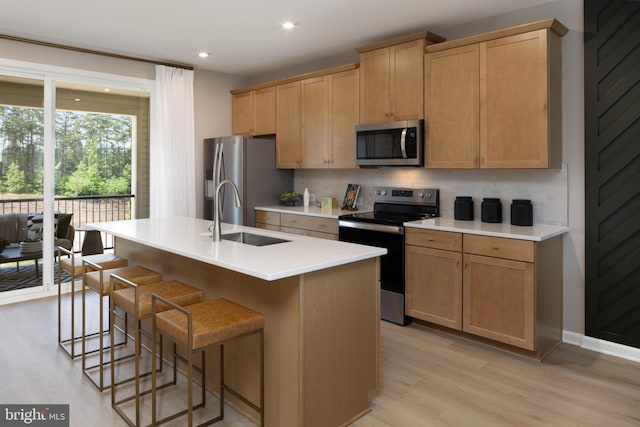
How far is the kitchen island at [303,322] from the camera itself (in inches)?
81.8

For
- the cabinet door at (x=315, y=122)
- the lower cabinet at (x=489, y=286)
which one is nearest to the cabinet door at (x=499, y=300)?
the lower cabinet at (x=489, y=286)

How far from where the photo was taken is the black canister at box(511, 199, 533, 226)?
3422 millimetres

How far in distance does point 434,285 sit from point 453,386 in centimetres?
97

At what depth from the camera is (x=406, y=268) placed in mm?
3727

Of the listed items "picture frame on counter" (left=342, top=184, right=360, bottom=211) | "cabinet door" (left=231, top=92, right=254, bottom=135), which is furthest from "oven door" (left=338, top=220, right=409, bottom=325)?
"cabinet door" (left=231, top=92, right=254, bottom=135)

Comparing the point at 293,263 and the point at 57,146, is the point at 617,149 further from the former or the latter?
the point at 57,146

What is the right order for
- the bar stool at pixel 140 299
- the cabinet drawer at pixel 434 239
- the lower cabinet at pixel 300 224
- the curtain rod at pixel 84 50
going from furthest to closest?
the lower cabinet at pixel 300 224 → the curtain rod at pixel 84 50 → the cabinet drawer at pixel 434 239 → the bar stool at pixel 140 299

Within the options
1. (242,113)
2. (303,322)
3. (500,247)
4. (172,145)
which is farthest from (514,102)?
(172,145)

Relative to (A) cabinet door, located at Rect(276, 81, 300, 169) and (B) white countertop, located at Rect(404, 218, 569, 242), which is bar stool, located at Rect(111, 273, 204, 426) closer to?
(B) white countertop, located at Rect(404, 218, 569, 242)

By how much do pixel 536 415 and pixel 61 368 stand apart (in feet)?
9.68

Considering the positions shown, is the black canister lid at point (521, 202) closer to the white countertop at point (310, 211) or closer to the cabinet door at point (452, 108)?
the cabinet door at point (452, 108)

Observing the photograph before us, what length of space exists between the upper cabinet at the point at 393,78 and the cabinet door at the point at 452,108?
11 centimetres

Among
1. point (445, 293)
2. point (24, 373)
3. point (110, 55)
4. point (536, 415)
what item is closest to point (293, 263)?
point (536, 415)

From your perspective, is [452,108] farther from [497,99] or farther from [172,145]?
[172,145]
